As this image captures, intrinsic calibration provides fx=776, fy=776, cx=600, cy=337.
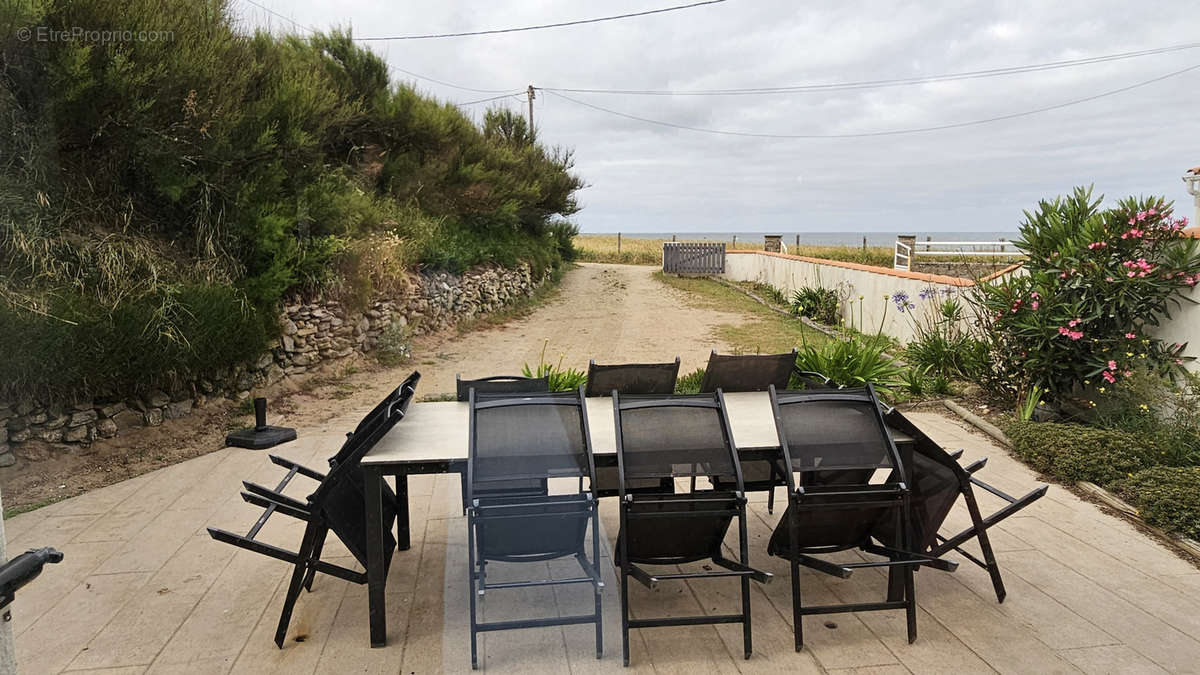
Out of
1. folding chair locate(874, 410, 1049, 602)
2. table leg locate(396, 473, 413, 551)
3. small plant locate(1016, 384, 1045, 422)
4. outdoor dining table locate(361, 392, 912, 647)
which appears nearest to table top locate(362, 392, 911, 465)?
outdoor dining table locate(361, 392, 912, 647)

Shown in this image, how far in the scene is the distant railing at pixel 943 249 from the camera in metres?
17.5

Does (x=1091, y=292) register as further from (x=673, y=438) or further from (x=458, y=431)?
(x=458, y=431)

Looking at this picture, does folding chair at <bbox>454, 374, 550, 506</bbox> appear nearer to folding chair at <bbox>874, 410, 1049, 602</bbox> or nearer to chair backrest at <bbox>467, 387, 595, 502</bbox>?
chair backrest at <bbox>467, 387, 595, 502</bbox>

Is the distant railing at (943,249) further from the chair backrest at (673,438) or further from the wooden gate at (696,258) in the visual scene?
the chair backrest at (673,438)

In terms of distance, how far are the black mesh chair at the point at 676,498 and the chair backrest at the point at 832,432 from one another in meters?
0.21

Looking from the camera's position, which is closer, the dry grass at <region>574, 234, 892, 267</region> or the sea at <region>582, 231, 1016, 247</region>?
the dry grass at <region>574, 234, 892, 267</region>

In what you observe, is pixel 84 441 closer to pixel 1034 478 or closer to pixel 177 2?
pixel 177 2

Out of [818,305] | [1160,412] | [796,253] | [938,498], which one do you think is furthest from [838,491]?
[796,253]

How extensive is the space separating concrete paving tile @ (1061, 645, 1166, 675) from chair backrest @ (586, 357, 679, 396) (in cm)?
175

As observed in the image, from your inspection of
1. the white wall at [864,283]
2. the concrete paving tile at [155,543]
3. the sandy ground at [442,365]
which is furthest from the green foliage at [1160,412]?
the concrete paving tile at [155,543]

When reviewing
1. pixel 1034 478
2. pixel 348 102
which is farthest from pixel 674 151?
pixel 1034 478

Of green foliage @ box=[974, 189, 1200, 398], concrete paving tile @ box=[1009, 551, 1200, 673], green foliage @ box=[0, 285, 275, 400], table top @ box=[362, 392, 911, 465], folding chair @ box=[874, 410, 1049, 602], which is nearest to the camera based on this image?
concrete paving tile @ box=[1009, 551, 1200, 673]

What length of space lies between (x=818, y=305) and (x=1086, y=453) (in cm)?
788

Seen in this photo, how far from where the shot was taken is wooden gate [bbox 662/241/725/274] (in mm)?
20406
